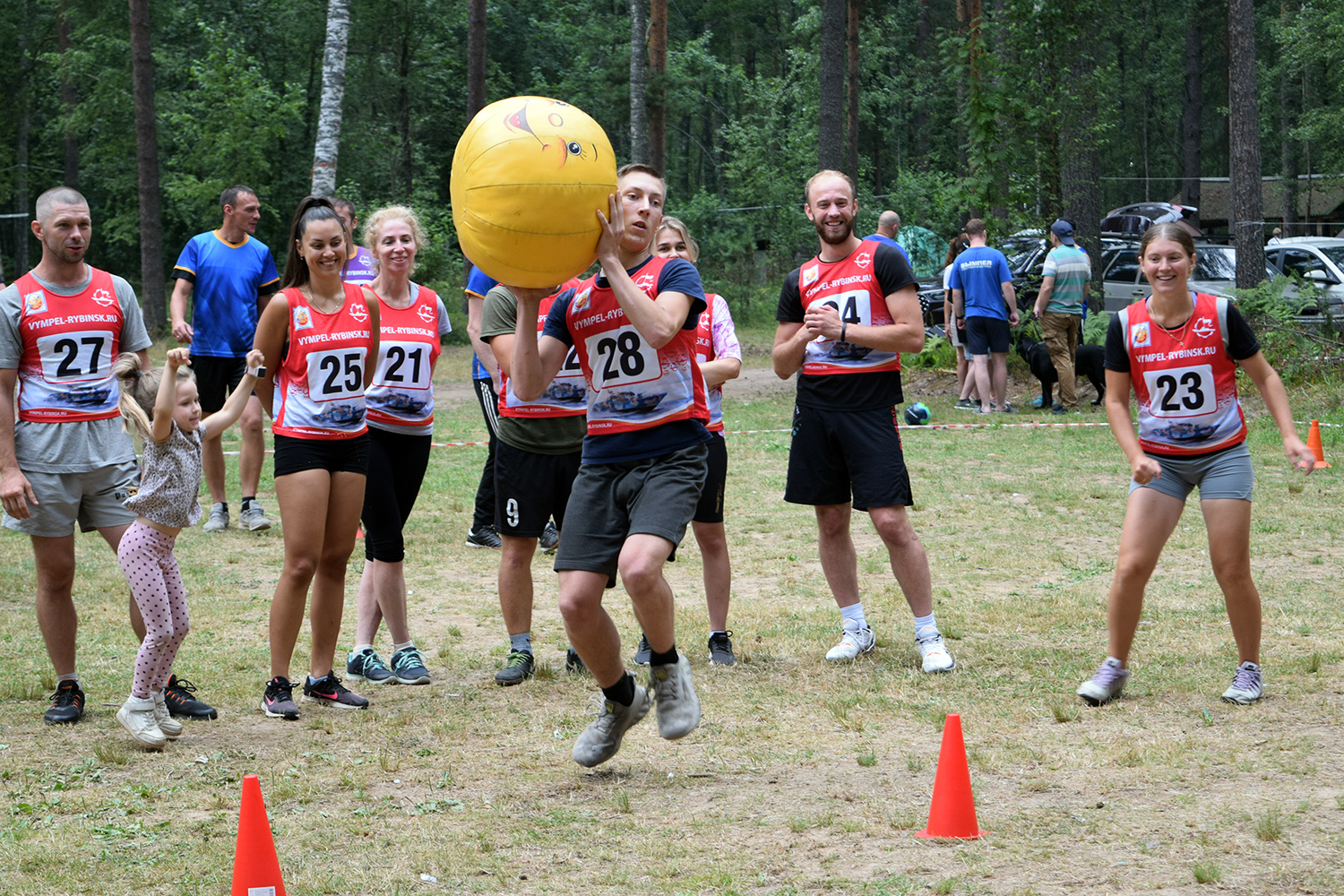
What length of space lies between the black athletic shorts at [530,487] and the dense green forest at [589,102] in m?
13.3

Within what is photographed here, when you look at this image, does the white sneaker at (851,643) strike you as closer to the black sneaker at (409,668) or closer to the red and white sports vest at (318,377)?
the black sneaker at (409,668)

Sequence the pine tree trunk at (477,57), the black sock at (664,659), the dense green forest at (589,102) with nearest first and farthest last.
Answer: the black sock at (664,659)
the dense green forest at (589,102)
the pine tree trunk at (477,57)

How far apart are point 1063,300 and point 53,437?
501 inches

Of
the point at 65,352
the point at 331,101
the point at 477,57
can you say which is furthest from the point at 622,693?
the point at 477,57

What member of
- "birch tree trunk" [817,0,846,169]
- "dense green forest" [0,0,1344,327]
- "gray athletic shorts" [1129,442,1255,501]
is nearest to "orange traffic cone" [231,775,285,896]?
"gray athletic shorts" [1129,442,1255,501]

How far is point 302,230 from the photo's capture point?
17.2ft

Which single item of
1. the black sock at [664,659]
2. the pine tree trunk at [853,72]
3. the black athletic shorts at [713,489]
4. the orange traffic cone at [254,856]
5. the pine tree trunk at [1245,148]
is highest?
the pine tree trunk at [853,72]

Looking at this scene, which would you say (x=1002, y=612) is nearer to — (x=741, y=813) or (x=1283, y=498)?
(x=741, y=813)

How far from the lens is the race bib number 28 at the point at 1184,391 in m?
5.16

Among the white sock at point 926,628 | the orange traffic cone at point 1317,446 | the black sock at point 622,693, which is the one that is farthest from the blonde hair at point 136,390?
the orange traffic cone at point 1317,446

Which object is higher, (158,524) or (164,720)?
(158,524)

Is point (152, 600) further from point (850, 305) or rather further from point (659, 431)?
point (850, 305)

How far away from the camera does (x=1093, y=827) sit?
12.7 feet

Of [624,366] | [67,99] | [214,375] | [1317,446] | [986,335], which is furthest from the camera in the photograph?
[67,99]
